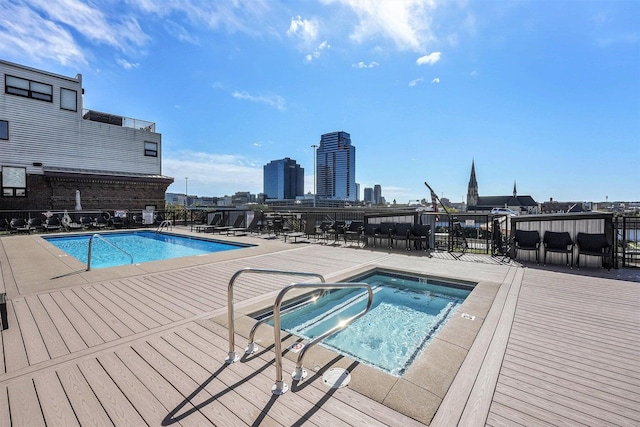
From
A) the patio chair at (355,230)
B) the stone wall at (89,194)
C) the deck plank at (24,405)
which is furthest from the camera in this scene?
the stone wall at (89,194)

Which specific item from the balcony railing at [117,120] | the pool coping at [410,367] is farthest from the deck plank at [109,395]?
the balcony railing at [117,120]

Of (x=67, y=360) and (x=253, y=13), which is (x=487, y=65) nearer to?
(x=253, y=13)

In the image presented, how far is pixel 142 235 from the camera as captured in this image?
13.1m

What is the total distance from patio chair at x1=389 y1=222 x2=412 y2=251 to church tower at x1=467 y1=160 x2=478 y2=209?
8492 cm

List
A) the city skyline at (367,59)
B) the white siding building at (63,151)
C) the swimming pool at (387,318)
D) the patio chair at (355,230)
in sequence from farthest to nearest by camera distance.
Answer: the white siding building at (63,151), the patio chair at (355,230), the city skyline at (367,59), the swimming pool at (387,318)

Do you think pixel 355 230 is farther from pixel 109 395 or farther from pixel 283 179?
pixel 283 179

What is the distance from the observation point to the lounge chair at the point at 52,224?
12.5 meters

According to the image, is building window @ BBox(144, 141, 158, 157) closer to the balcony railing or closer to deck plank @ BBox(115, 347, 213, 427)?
the balcony railing

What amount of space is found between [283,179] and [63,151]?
75.1 metres

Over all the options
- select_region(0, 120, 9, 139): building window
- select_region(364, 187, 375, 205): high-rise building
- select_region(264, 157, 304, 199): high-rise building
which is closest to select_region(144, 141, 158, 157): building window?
select_region(0, 120, 9, 139): building window

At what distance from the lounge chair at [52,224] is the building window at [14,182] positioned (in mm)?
3293

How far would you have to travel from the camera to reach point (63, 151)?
1630 centimetres

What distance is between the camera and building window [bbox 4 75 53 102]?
47.8 feet

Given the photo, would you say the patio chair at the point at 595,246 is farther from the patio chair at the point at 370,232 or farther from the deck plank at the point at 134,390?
the deck plank at the point at 134,390
